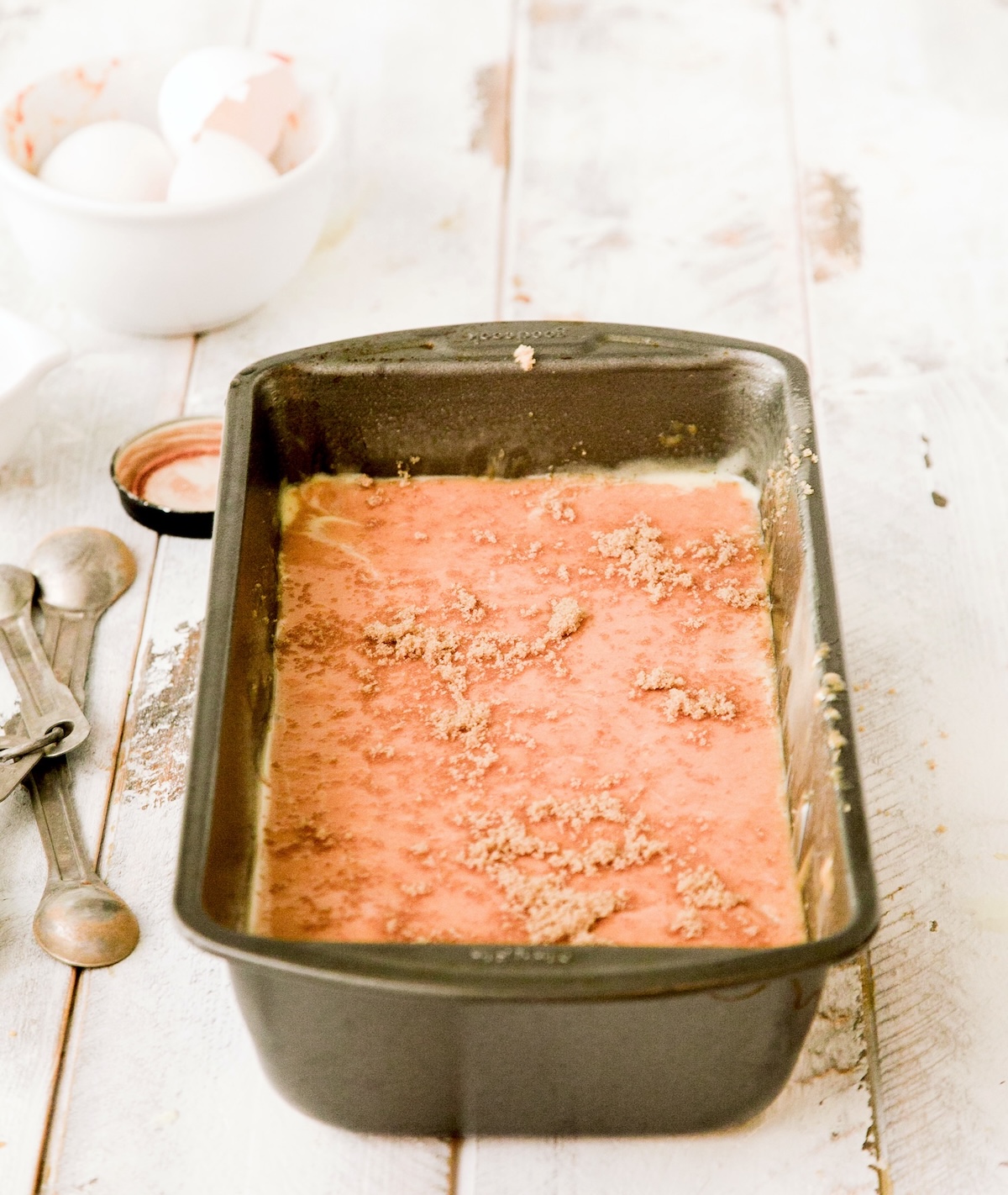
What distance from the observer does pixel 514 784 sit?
40.6 inches

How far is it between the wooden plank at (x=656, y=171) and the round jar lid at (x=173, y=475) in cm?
48

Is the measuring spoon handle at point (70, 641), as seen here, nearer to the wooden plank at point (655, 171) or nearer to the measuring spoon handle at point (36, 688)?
the measuring spoon handle at point (36, 688)

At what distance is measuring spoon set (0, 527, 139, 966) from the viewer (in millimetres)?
1057

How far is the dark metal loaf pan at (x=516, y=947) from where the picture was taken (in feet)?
2.53

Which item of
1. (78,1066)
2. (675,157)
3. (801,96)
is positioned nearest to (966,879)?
(78,1066)

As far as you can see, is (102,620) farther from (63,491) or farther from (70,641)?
(63,491)

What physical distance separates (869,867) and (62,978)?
63cm

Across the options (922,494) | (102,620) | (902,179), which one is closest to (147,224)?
(102,620)

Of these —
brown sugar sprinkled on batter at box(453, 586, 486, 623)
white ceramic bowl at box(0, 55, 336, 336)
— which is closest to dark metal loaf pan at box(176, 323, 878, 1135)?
brown sugar sprinkled on batter at box(453, 586, 486, 623)

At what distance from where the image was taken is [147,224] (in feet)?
4.82

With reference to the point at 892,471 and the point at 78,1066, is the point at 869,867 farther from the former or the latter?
the point at 892,471

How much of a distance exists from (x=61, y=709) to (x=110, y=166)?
68 centimetres

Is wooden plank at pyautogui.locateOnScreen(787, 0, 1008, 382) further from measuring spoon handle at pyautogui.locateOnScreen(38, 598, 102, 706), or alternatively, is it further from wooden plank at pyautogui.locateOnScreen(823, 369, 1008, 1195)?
measuring spoon handle at pyautogui.locateOnScreen(38, 598, 102, 706)

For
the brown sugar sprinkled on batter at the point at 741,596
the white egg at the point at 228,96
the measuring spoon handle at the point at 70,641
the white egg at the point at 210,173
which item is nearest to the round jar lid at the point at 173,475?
the measuring spoon handle at the point at 70,641
